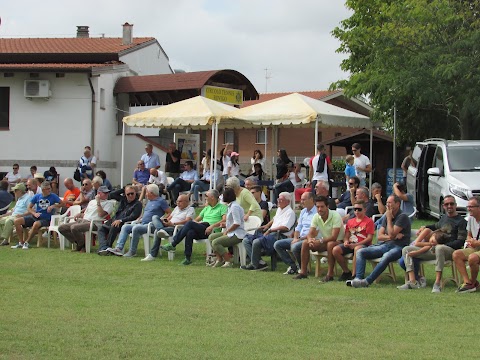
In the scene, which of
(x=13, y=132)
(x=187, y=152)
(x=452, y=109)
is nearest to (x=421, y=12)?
(x=452, y=109)

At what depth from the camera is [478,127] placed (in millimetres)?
30188

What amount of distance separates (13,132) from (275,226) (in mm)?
19575

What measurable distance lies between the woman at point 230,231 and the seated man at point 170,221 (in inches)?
46.7

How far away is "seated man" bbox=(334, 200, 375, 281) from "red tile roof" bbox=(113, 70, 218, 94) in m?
19.6

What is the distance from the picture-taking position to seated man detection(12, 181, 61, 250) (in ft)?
62.8

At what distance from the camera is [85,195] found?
19.5 meters

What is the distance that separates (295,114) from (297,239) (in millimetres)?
8806

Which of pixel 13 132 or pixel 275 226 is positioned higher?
pixel 13 132

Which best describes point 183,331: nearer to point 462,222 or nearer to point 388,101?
point 462,222

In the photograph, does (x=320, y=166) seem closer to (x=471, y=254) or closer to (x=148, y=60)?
(x=471, y=254)

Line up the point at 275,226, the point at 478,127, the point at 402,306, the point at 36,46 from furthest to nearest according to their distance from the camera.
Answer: the point at 36,46 → the point at 478,127 → the point at 275,226 → the point at 402,306

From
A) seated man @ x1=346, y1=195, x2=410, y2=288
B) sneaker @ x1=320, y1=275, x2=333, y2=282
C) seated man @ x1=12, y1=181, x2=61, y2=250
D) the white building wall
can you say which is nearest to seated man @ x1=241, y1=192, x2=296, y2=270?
sneaker @ x1=320, y1=275, x2=333, y2=282

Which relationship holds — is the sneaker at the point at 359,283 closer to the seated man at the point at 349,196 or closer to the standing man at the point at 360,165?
the seated man at the point at 349,196

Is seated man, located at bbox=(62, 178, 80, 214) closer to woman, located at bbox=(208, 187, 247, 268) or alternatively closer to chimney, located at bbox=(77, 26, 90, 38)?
woman, located at bbox=(208, 187, 247, 268)
